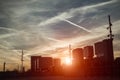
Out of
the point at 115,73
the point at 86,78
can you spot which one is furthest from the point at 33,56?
the point at 115,73

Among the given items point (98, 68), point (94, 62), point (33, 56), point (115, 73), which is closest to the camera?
point (115, 73)

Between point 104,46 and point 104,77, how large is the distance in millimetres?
22233

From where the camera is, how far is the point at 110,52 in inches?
2495

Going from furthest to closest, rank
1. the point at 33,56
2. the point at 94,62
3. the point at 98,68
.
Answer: the point at 33,56
the point at 94,62
the point at 98,68

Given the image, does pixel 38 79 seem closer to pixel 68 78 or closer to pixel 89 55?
pixel 68 78

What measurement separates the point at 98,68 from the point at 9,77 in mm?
33012

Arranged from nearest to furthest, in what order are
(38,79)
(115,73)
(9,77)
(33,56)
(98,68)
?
(115,73) < (98,68) < (38,79) < (9,77) < (33,56)

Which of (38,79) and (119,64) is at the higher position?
(119,64)

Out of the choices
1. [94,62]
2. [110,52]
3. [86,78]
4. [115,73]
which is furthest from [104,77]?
[110,52]

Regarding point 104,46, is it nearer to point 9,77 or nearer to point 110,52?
point 110,52

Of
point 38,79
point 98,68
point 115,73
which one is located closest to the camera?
point 115,73

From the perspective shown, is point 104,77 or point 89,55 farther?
point 89,55

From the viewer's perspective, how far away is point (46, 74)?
64.9 meters

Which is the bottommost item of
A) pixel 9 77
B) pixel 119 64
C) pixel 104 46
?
pixel 9 77
